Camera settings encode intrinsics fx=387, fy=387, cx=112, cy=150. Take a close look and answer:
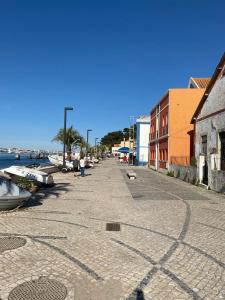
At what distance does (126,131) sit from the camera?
16912 centimetres

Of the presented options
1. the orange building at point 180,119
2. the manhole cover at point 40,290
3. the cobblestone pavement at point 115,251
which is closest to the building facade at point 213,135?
the cobblestone pavement at point 115,251

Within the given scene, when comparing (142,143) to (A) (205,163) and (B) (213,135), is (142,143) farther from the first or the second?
(B) (213,135)

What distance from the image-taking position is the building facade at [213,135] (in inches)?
809

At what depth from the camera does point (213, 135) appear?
22.0 m

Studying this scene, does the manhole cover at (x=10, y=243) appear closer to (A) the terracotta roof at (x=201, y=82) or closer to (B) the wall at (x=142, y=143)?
(A) the terracotta roof at (x=201, y=82)

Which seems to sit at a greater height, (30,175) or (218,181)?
(30,175)

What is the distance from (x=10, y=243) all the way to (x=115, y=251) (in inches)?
86.6

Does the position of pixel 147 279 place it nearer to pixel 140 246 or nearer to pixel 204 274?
pixel 204 274

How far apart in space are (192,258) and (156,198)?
9148mm

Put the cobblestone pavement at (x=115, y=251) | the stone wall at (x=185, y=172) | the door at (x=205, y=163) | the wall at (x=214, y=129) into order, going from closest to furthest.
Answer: the cobblestone pavement at (x=115, y=251), the wall at (x=214, y=129), the door at (x=205, y=163), the stone wall at (x=185, y=172)

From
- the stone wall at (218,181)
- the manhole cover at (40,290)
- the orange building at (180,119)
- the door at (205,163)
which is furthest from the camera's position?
the orange building at (180,119)

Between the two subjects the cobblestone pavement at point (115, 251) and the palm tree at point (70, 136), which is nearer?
the cobblestone pavement at point (115, 251)

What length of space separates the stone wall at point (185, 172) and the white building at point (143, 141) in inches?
1230

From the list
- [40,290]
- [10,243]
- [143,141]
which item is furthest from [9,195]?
[143,141]
